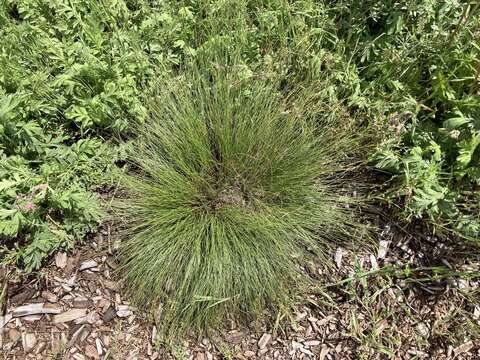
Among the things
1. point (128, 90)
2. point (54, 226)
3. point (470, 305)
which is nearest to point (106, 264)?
point (54, 226)

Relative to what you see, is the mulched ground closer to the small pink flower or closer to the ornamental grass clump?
the ornamental grass clump

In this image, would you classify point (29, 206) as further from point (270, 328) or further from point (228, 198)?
point (270, 328)

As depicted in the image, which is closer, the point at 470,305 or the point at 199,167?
the point at 470,305

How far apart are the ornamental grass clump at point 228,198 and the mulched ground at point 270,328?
0.11m

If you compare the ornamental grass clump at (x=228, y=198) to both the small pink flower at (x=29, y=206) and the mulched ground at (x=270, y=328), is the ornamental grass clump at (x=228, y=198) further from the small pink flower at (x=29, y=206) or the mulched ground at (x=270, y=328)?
the small pink flower at (x=29, y=206)

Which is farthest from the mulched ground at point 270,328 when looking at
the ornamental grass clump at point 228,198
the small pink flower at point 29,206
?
the small pink flower at point 29,206

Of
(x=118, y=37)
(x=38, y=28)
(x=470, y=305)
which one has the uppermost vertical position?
(x=38, y=28)

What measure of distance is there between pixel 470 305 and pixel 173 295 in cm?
141

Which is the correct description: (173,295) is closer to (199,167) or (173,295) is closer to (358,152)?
(199,167)

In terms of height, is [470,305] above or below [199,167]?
below

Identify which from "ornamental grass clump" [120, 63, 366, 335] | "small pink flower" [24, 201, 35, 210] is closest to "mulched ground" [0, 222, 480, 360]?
"ornamental grass clump" [120, 63, 366, 335]

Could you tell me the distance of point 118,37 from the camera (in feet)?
6.88

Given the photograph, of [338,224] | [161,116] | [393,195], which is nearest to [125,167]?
[161,116]

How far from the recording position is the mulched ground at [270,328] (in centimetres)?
192
